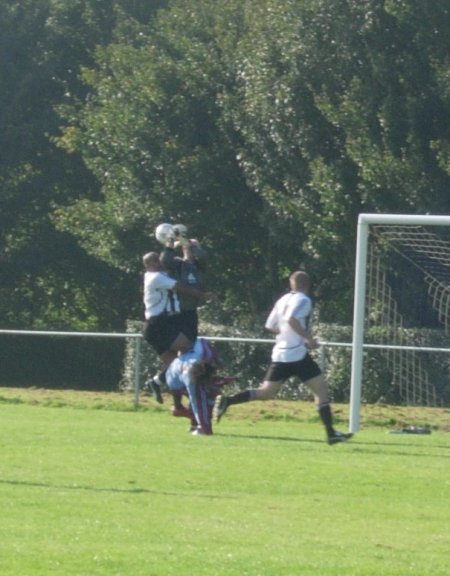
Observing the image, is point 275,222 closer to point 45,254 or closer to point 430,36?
point 430,36

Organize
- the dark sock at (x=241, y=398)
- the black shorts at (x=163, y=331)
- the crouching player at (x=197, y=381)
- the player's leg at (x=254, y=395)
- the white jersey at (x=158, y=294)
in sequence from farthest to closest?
the black shorts at (x=163, y=331) < the white jersey at (x=158, y=294) < the dark sock at (x=241, y=398) < the crouching player at (x=197, y=381) < the player's leg at (x=254, y=395)

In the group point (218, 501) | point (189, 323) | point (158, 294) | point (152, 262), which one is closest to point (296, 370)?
point (189, 323)

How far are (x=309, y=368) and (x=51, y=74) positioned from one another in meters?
24.3

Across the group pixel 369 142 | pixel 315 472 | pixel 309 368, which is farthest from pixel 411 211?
pixel 315 472

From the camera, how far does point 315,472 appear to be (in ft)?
42.2

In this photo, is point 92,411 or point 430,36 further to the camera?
point 430,36

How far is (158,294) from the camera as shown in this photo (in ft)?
55.3

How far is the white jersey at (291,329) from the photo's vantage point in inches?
615

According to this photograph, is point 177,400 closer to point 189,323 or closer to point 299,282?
point 189,323

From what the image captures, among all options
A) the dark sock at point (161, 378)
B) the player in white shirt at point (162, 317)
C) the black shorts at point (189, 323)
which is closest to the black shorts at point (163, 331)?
the player in white shirt at point (162, 317)

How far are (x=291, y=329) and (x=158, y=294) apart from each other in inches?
77.7

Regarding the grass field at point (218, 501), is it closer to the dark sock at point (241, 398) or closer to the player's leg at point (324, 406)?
the player's leg at point (324, 406)

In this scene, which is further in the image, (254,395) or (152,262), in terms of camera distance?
(152,262)

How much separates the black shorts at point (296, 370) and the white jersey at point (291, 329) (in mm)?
48
